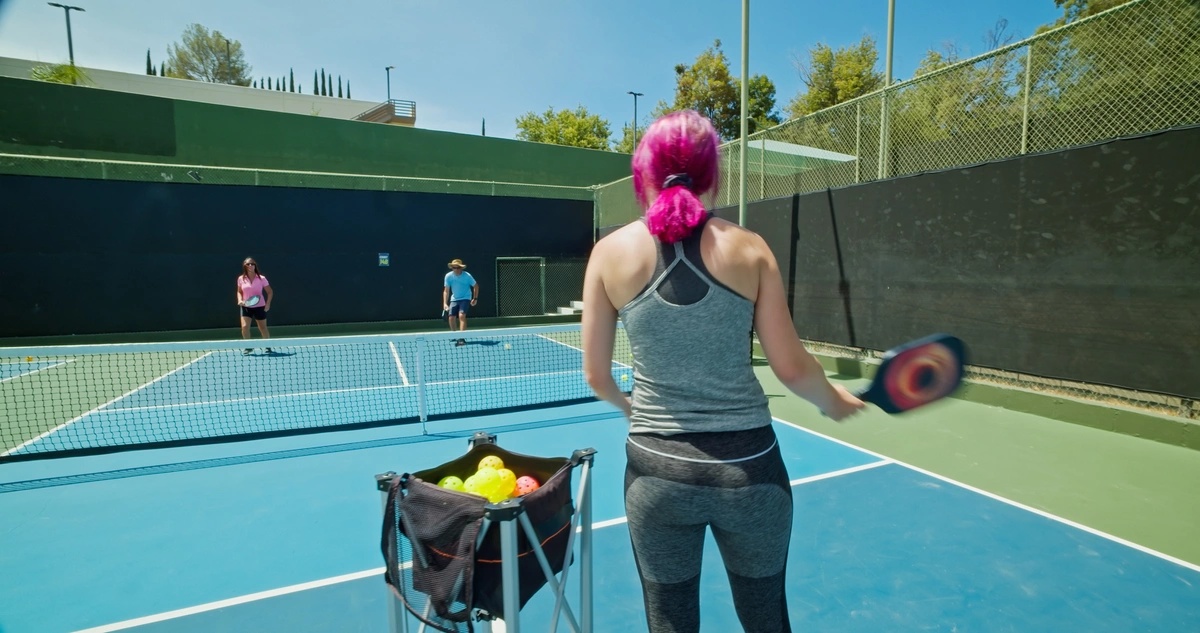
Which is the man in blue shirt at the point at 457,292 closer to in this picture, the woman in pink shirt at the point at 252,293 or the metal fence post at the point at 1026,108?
the woman in pink shirt at the point at 252,293

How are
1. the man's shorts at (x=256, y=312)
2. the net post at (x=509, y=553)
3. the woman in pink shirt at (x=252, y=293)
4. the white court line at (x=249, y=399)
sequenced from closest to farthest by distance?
the net post at (x=509, y=553), the white court line at (x=249, y=399), the woman in pink shirt at (x=252, y=293), the man's shorts at (x=256, y=312)

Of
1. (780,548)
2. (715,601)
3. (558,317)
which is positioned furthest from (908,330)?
(558,317)

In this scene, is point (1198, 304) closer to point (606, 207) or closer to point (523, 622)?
point (523, 622)

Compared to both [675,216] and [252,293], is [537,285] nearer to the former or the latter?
[252,293]

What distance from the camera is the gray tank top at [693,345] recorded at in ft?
4.41

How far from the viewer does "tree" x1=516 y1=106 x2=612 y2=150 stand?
41281mm

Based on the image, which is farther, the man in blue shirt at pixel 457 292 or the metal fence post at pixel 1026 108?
the man in blue shirt at pixel 457 292

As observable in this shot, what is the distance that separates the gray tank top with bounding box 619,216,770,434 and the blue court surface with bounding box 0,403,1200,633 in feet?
5.80

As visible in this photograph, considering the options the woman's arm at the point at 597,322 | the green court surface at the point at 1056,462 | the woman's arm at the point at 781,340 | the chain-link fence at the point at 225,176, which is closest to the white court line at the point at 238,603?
the woman's arm at the point at 597,322

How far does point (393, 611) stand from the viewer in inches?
77.1

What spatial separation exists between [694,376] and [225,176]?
16.3 m

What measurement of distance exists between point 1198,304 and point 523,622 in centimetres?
580

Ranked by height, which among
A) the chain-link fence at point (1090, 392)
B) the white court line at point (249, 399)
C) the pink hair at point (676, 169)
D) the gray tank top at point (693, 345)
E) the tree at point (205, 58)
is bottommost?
the white court line at point (249, 399)

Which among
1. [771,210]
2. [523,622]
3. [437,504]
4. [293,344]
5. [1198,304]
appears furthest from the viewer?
[771,210]
